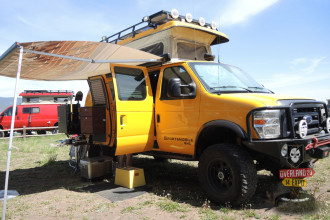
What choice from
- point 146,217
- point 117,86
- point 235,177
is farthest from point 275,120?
point 117,86

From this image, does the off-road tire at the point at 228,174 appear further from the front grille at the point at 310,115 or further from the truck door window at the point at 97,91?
the truck door window at the point at 97,91

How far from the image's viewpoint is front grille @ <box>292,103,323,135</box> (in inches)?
→ 156

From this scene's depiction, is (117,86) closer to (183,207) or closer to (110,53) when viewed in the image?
(110,53)

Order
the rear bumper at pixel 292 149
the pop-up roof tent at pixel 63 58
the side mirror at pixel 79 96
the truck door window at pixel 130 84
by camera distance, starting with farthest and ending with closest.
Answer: the side mirror at pixel 79 96 → the truck door window at pixel 130 84 → the pop-up roof tent at pixel 63 58 → the rear bumper at pixel 292 149

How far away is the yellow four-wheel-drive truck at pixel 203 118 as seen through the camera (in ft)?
12.4

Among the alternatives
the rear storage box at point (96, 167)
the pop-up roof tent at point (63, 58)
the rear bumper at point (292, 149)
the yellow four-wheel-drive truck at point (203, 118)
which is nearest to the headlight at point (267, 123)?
the yellow four-wheel-drive truck at point (203, 118)

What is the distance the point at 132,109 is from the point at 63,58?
1538 millimetres

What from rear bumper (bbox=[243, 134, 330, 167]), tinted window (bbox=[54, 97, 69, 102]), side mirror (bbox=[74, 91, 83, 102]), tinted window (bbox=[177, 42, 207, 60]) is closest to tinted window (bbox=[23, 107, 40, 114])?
tinted window (bbox=[54, 97, 69, 102])

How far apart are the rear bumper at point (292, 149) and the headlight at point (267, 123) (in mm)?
115

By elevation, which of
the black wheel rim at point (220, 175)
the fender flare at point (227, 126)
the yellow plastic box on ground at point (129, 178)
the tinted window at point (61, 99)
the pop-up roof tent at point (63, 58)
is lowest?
the yellow plastic box on ground at point (129, 178)

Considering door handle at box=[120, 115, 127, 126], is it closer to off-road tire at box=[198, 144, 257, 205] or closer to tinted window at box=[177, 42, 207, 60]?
off-road tire at box=[198, 144, 257, 205]

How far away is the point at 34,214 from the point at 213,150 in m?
2.87

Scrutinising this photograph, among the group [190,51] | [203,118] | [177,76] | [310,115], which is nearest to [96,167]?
[177,76]

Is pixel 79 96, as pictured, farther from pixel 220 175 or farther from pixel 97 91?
pixel 220 175
